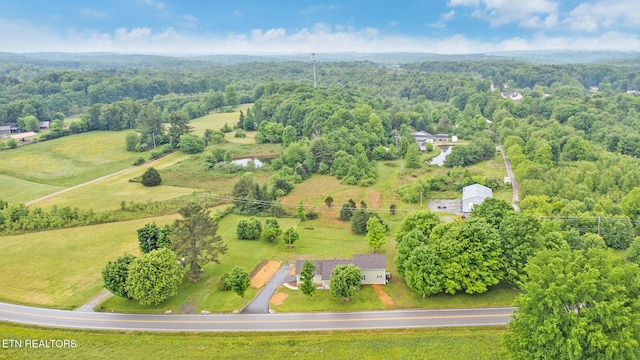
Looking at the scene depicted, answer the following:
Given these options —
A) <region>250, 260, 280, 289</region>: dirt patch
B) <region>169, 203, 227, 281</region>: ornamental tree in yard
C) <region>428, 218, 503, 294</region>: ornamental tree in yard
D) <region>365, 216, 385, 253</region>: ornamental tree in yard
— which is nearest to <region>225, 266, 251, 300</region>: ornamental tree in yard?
<region>250, 260, 280, 289</region>: dirt patch

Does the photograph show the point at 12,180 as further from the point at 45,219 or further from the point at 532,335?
the point at 532,335

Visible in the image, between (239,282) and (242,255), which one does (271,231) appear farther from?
(239,282)

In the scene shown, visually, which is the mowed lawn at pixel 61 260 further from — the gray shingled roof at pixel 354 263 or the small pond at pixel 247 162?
the small pond at pixel 247 162

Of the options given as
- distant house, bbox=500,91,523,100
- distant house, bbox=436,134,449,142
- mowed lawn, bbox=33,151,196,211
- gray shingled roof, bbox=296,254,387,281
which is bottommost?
mowed lawn, bbox=33,151,196,211

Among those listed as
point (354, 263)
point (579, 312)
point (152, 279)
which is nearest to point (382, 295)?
point (354, 263)

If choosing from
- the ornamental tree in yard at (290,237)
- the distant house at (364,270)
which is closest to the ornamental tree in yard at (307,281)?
the distant house at (364,270)

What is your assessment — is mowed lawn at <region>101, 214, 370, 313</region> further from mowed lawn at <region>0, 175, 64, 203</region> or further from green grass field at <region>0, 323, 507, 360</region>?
mowed lawn at <region>0, 175, 64, 203</region>
